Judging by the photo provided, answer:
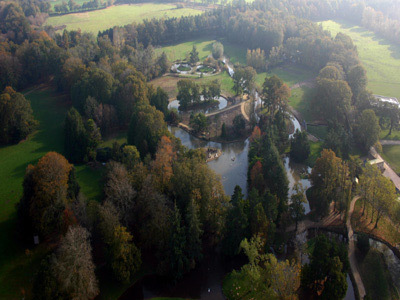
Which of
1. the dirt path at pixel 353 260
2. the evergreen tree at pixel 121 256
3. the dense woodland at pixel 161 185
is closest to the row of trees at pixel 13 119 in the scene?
the dense woodland at pixel 161 185

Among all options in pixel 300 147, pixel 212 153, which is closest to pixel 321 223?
pixel 300 147

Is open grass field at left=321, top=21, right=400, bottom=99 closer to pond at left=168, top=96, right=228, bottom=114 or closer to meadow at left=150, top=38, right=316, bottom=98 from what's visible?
meadow at left=150, top=38, right=316, bottom=98

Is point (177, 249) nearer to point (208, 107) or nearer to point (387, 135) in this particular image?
point (387, 135)

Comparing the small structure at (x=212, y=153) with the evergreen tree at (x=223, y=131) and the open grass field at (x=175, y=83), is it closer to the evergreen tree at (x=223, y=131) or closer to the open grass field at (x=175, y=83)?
the evergreen tree at (x=223, y=131)

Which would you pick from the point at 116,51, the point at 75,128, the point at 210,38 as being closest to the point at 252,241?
the point at 75,128

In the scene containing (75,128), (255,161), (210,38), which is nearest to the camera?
(255,161)

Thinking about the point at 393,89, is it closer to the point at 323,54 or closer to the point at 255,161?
the point at 323,54

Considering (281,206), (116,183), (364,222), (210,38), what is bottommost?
(210,38)
